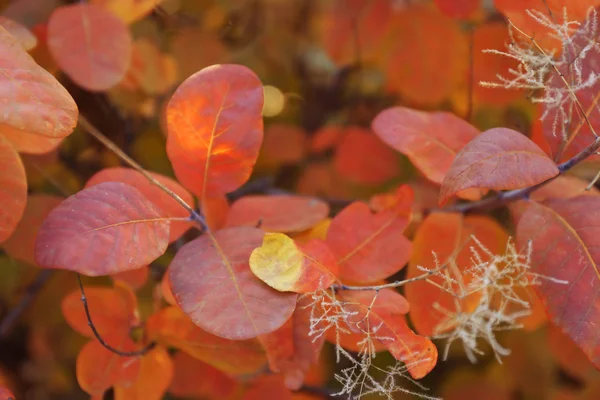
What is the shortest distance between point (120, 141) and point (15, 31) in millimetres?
395

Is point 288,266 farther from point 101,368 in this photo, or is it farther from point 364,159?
point 364,159

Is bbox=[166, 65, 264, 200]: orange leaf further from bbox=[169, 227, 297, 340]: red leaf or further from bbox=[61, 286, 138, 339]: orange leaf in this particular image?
bbox=[61, 286, 138, 339]: orange leaf

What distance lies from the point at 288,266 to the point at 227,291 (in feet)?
0.21

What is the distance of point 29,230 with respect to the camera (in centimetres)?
76

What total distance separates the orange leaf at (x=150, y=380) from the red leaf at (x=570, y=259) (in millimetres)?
463

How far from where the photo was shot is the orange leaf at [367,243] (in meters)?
0.63

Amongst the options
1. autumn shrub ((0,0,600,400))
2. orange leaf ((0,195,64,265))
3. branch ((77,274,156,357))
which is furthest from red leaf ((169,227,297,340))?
orange leaf ((0,195,64,265))

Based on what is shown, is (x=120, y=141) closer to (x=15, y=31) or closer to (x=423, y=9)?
(x=15, y=31)

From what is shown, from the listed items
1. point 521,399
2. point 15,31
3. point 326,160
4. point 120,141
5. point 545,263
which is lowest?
point 521,399

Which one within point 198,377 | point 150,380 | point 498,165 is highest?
point 498,165

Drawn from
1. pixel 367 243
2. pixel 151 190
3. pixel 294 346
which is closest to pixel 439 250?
pixel 367 243

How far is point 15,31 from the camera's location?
693 mm

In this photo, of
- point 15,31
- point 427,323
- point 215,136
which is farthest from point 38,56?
point 427,323

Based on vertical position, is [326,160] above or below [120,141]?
below
